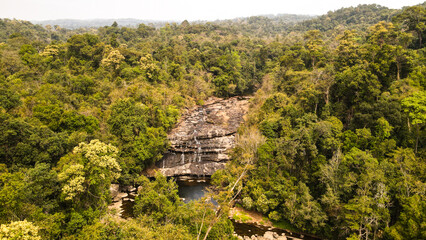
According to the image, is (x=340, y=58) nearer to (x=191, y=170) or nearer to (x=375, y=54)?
(x=375, y=54)

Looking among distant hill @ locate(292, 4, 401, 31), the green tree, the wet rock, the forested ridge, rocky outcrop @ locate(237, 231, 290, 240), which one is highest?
distant hill @ locate(292, 4, 401, 31)

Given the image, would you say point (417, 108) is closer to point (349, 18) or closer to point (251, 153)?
point (251, 153)

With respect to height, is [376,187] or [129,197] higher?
[376,187]

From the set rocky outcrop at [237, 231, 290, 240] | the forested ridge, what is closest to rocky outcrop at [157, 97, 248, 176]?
the forested ridge

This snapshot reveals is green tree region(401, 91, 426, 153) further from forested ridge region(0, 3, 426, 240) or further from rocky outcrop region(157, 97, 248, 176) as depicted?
rocky outcrop region(157, 97, 248, 176)

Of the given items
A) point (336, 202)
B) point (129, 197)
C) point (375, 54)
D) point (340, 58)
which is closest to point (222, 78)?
point (340, 58)
